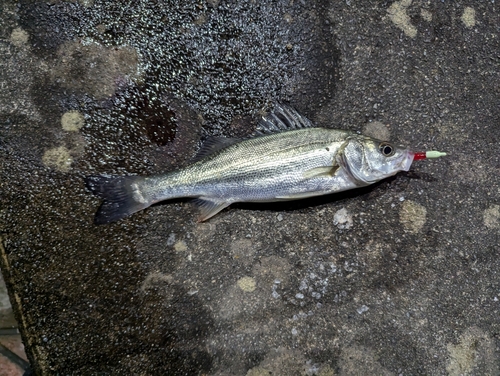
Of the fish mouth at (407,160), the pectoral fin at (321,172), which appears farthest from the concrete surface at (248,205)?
the pectoral fin at (321,172)

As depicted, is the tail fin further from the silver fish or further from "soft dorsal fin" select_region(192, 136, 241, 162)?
"soft dorsal fin" select_region(192, 136, 241, 162)

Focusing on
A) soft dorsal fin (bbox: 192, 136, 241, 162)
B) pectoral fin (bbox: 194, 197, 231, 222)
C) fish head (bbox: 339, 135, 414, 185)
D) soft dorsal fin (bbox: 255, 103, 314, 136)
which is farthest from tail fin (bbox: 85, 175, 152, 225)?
fish head (bbox: 339, 135, 414, 185)

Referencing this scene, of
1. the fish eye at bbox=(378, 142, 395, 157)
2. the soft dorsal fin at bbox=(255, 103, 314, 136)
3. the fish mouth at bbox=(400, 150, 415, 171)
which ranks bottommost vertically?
the fish mouth at bbox=(400, 150, 415, 171)

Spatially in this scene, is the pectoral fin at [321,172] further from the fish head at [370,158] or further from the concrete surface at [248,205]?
the concrete surface at [248,205]

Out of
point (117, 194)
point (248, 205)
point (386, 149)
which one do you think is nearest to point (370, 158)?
point (386, 149)

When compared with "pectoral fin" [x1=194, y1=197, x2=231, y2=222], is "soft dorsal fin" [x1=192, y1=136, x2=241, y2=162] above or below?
above

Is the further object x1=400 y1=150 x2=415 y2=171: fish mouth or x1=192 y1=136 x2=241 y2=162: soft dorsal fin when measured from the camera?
x1=192 y1=136 x2=241 y2=162: soft dorsal fin

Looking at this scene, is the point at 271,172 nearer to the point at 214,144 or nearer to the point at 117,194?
the point at 214,144
